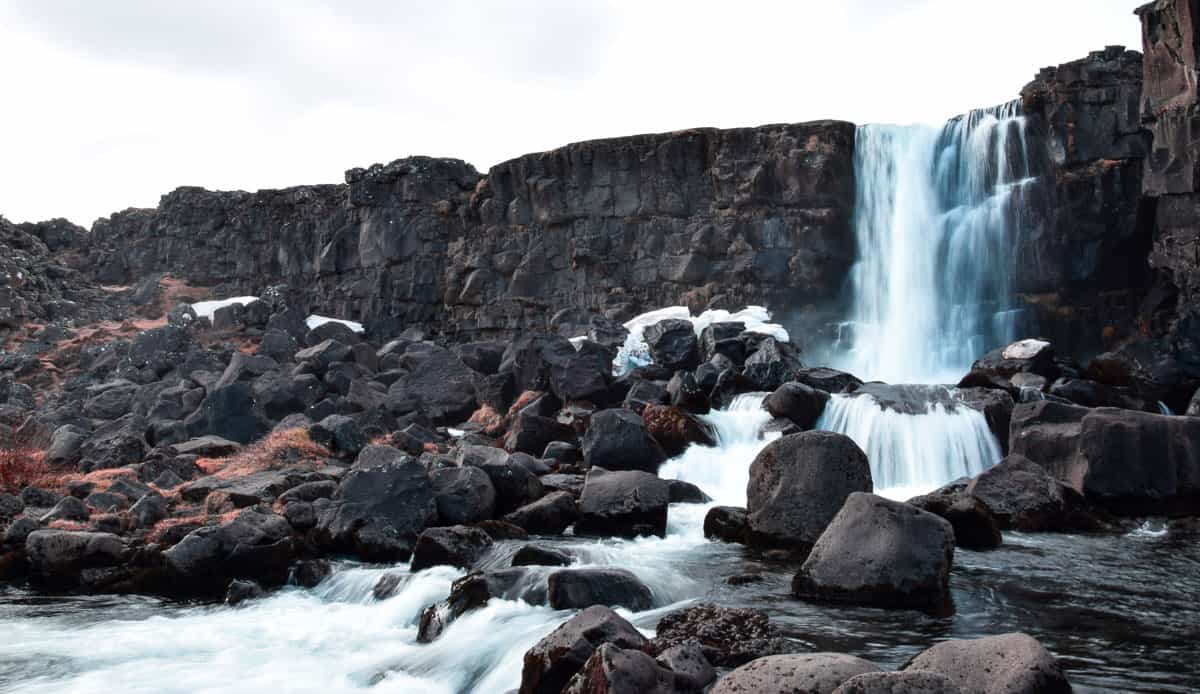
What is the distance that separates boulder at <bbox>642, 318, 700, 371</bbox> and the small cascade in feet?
23.0

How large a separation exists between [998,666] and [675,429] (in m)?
14.7

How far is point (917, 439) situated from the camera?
2150 centimetres

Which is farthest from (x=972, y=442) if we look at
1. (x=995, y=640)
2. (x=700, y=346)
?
(x=995, y=640)

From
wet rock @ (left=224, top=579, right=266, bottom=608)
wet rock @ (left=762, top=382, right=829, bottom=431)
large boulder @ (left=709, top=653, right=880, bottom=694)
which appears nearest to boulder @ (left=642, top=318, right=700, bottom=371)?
wet rock @ (left=762, top=382, right=829, bottom=431)

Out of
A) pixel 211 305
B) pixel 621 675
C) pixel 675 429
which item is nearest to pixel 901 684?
pixel 621 675

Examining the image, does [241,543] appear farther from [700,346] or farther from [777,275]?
[777,275]

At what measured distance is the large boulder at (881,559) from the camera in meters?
10.8

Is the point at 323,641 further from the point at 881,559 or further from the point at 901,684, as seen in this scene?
Answer: the point at 901,684

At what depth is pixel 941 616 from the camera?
1045 cm

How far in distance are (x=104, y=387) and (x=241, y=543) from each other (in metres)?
20.6

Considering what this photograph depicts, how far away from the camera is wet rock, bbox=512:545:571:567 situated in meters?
12.7

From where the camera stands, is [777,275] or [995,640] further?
[777,275]

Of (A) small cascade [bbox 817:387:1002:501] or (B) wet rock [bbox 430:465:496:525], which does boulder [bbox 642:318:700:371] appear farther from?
(B) wet rock [bbox 430:465:496:525]

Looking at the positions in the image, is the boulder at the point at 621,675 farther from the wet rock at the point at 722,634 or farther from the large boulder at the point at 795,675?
the wet rock at the point at 722,634
